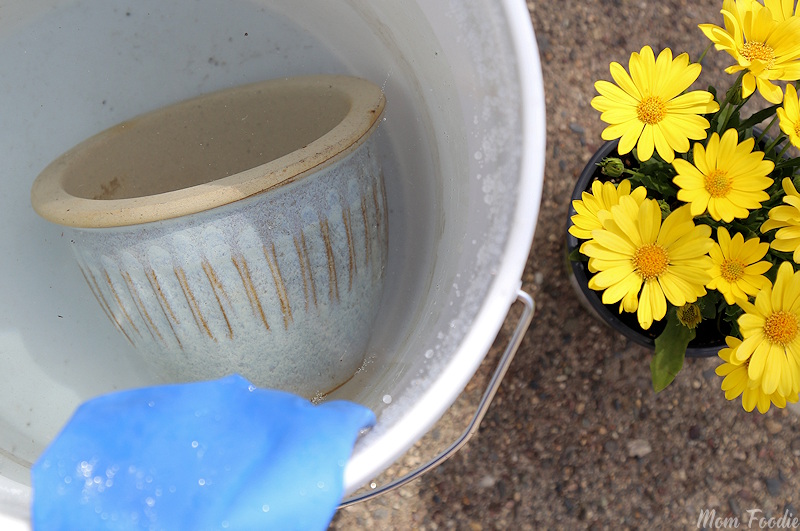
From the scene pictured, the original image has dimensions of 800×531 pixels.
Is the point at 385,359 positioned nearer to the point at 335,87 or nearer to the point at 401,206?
the point at 401,206

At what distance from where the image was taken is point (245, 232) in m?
0.67

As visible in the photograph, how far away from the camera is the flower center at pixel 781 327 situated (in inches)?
23.0

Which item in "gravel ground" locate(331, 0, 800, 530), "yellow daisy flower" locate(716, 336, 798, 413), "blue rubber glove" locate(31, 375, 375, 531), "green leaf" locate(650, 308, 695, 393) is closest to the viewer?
"blue rubber glove" locate(31, 375, 375, 531)

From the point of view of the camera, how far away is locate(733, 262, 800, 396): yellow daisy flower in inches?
23.0

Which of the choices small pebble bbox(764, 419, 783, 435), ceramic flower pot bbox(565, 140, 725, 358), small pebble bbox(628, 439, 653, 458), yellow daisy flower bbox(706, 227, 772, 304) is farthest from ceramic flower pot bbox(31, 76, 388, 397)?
small pebble bbox(764, 419, 783, 435)

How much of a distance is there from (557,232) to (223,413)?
0.62 metres

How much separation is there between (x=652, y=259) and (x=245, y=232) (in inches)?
15.8

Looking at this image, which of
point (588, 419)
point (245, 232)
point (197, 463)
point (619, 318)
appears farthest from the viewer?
point (588, 419)

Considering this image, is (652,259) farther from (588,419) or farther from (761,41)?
(588,419)

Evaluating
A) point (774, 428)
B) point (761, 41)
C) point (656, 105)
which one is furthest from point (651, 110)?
point (774, 428)

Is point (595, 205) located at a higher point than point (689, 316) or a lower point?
higher

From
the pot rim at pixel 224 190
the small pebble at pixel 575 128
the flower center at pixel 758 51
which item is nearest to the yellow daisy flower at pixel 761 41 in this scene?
the flower center at pixel 758 51

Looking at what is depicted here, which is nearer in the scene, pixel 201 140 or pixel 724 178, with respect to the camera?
pixel 724 178

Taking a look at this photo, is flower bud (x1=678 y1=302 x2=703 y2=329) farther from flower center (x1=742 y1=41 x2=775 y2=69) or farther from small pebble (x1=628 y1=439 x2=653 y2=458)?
small pebble (x1=628 y1=439 x2=653 y2=458)
